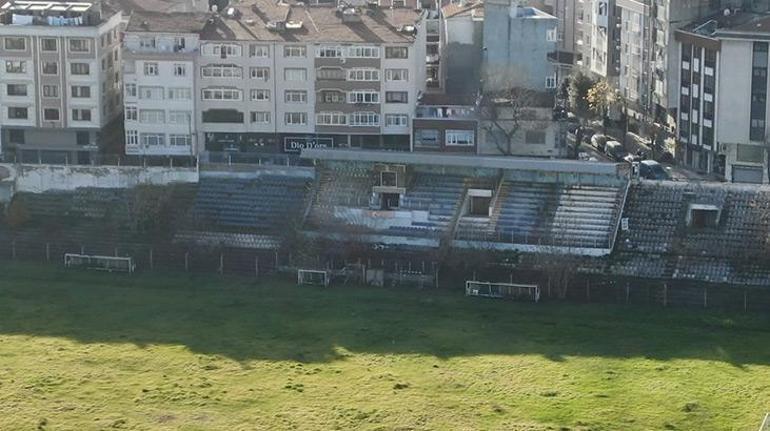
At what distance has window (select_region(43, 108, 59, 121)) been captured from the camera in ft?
262

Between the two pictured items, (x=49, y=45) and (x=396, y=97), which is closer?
(x=396, y=97)

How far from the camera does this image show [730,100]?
250 feet

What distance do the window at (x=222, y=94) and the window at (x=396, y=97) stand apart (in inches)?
280

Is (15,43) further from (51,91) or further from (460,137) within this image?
(460,137)

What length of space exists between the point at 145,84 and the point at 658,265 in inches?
1058

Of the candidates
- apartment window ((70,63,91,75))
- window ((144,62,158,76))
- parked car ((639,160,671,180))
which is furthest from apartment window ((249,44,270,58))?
parked car ((639,160,671,180))

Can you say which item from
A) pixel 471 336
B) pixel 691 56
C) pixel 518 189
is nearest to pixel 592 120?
pixel 691 56

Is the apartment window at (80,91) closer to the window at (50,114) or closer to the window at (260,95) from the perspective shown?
the window at (50,114)

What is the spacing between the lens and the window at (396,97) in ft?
255

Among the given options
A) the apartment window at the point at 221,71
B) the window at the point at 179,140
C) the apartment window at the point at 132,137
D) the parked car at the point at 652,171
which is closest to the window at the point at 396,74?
the apartment window at the point at 221,71

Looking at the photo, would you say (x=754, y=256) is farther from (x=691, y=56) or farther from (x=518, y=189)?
(x=691, y=56)

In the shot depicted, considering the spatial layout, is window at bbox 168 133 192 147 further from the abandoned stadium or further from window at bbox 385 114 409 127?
window at bbox 385 114 409 127

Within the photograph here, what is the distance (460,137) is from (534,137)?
11.5 ft

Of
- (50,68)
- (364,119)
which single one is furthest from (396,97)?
(50,68)
